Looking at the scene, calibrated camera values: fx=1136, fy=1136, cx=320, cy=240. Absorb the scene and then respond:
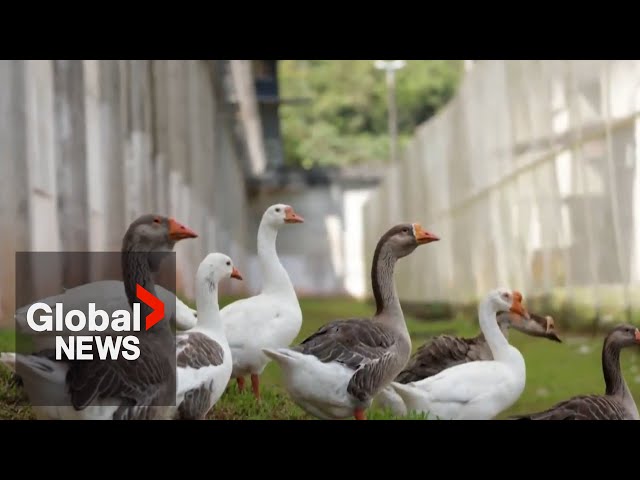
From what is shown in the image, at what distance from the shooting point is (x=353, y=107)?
1995 cm

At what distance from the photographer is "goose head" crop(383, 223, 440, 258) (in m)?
2.52

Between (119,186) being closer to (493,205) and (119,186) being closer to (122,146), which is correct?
(122,146)

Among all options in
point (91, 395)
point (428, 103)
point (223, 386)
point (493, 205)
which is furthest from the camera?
point (428, 103)

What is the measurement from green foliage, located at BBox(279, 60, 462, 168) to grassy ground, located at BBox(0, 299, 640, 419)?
52.5ft

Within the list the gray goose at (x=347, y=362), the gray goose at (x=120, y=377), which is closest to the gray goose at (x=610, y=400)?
the gray goose at (x=347, y=362)

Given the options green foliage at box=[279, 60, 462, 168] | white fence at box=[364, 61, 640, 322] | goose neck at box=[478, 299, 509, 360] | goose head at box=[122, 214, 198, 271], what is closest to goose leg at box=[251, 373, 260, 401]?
goose head at box=[122, 214, 198, 271]

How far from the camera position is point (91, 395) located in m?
2.25

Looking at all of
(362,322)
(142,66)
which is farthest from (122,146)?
(362,322)

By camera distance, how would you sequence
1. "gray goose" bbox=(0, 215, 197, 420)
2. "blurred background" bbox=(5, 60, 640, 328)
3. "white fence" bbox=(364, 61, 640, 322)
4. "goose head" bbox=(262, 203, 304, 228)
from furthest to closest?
"white fence" bbox=(364, 61, 640, 322)
"blurred background" bbox=(5, 60, 640, 328)
"goose head" bbox=(262, 203, 304, 228)
"gray goose" bbox=(0, 215, 197, 420)

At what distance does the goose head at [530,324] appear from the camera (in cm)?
262

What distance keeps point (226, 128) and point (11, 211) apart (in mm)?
11299

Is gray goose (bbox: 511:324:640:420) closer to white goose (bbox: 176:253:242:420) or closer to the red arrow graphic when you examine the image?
white goose (bbox: 176:253:242:420)

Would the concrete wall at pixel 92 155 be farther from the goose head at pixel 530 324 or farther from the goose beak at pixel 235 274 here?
the goose head at pixel 530 324

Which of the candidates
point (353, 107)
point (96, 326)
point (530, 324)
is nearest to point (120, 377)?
point (96, 326)
